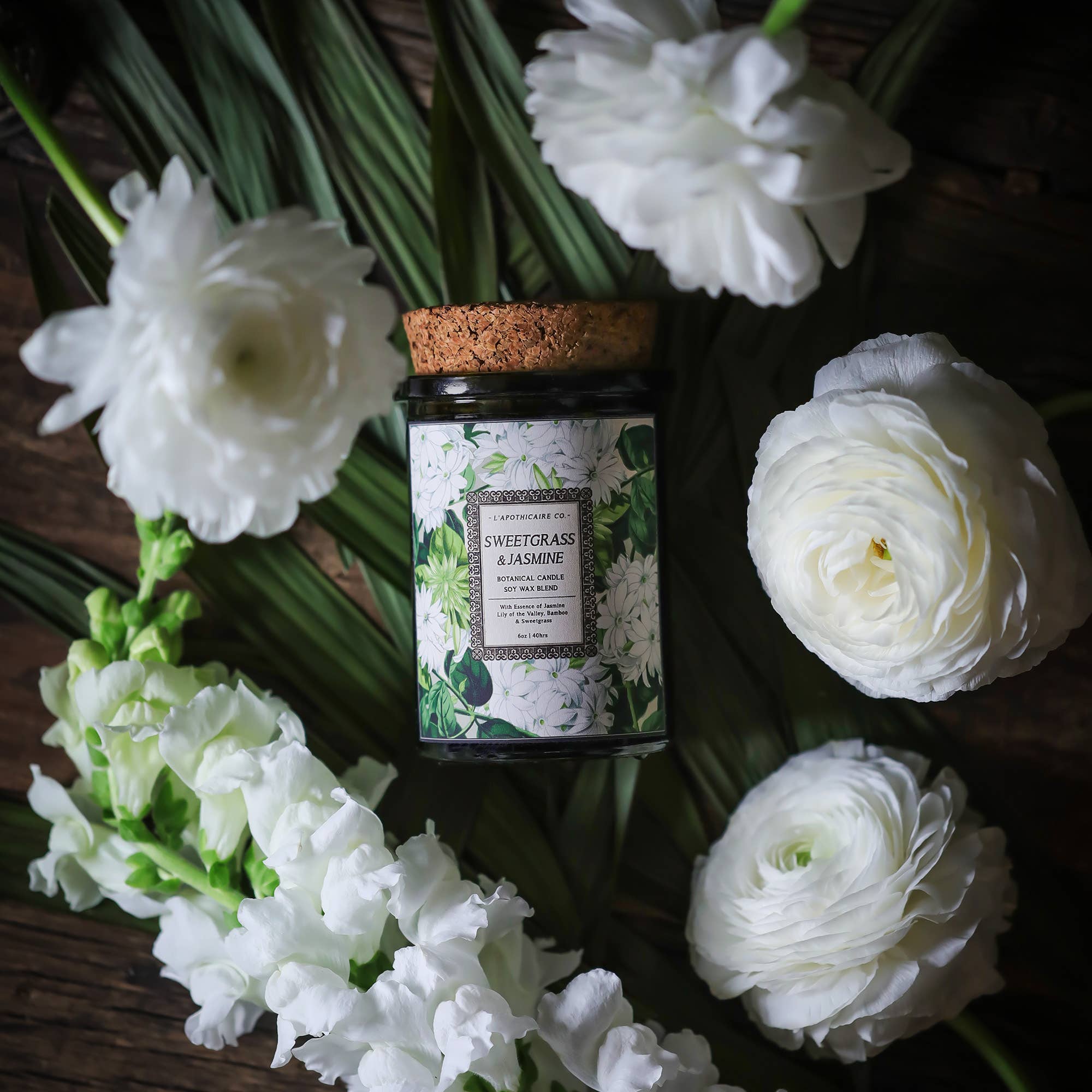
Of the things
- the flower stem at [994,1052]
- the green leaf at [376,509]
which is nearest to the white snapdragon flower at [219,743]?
the green leaf at [376,509]

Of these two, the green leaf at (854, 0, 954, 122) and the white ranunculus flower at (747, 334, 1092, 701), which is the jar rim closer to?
the white ranunculus flower at (747, 334, 1092, 701)

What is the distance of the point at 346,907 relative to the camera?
0.47 meters

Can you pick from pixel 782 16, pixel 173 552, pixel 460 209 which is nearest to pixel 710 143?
pixel 782 16

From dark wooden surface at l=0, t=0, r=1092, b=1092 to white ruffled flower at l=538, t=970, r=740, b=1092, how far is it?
249 millimetres

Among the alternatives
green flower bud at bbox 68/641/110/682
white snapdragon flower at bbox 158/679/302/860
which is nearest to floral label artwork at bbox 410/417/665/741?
white snapdragon flower at bbox 158/679/302/860

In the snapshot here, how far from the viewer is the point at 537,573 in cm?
52

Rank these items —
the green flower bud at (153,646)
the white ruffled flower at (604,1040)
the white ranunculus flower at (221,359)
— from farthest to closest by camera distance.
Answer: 1. the green flower bud at (153,646)
2. the white ruffled flower at (604,1040)
3. the white ranunculus flower at (221,359)

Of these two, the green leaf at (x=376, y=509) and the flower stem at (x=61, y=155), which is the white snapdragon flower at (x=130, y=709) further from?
the flower stem at (x=61, y=155)

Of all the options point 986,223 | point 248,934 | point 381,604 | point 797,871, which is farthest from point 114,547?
point 986,223

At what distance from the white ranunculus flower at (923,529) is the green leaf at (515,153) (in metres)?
0.19

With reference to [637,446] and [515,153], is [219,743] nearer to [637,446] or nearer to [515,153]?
[637,446]

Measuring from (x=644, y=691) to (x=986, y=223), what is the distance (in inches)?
15.0

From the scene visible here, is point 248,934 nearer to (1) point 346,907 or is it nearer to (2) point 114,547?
(1) point 346,907

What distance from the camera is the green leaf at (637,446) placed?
1.73 feet
